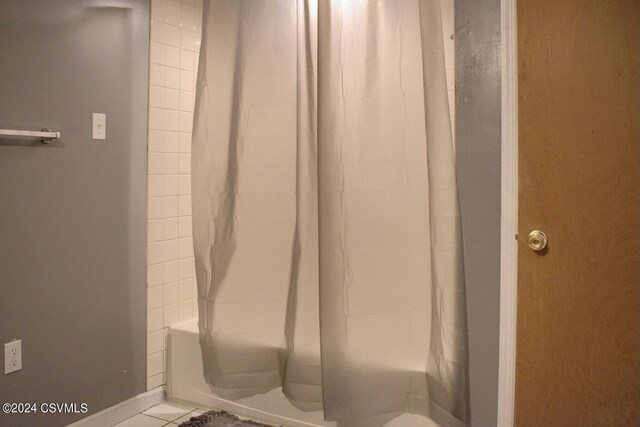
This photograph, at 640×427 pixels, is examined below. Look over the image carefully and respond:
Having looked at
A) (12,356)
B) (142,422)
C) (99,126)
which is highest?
(99,126)

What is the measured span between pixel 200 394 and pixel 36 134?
52.5 inches

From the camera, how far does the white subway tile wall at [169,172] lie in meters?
2.14

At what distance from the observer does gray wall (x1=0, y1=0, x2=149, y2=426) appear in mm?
1625

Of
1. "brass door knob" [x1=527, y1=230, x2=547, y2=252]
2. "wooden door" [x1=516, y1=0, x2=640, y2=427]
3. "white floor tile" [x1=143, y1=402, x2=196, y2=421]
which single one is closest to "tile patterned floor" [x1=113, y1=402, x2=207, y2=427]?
"white floor tile" [x1=143, y1=402, x2=196, y2=421]

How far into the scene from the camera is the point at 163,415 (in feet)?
Answer: 6.72

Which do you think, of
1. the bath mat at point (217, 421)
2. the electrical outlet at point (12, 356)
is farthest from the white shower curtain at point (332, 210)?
the electrical outlet at point (12, 356)

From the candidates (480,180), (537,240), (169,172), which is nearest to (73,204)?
(169,172)

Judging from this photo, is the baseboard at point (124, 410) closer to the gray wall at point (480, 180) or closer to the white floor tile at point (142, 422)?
the white floor tile at point (142, 422)

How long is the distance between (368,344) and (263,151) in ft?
2.65

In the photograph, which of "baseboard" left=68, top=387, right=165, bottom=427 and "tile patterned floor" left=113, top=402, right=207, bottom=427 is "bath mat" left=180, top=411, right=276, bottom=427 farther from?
"baseboard" left=68, top=387, right=165, bottom=427

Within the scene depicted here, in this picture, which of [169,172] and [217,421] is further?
[169,172]

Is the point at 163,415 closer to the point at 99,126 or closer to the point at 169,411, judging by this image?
the point at 169,411

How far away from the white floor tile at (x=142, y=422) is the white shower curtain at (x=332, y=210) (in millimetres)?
436

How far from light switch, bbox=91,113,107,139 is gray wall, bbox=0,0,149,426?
2 centimetres
